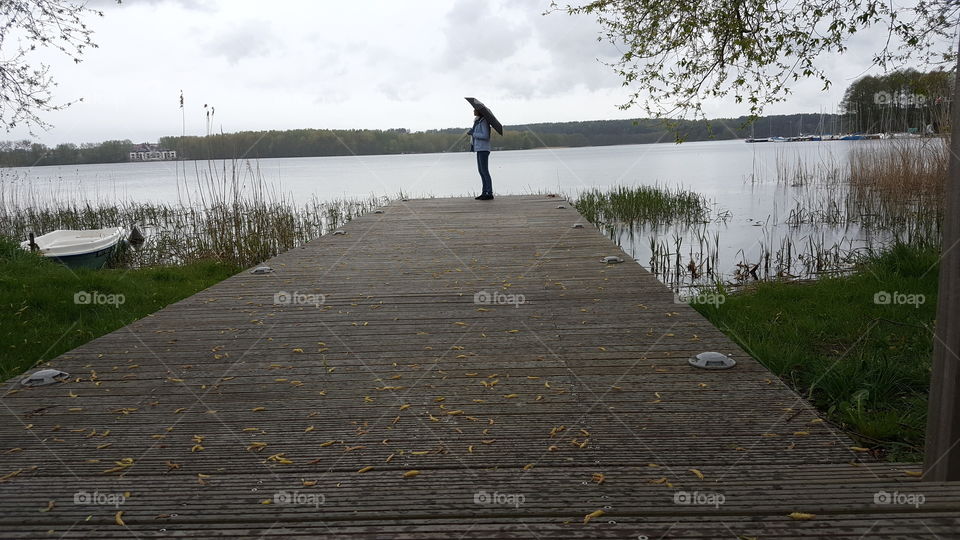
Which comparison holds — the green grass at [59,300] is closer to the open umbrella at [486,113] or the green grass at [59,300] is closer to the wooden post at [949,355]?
the open umbrella at [486,113]

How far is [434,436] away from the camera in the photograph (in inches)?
99.3

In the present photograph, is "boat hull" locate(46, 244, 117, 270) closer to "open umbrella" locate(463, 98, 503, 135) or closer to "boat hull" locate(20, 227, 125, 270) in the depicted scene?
"boat hull" locate(20, 227, 125, 270)

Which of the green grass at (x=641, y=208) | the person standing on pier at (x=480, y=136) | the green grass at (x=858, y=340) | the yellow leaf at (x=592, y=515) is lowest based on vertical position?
the green grass at (x=858, y=340)

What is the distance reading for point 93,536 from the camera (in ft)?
6.18

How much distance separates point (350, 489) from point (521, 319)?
2.23 metres

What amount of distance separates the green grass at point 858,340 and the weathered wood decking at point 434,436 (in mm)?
517

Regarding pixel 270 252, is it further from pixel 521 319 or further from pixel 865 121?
pixel 865 121

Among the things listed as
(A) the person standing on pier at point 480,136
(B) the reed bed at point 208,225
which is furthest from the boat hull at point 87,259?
(A) the person standing on pier at point 480,136

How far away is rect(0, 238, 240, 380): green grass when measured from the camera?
5148 millimetres

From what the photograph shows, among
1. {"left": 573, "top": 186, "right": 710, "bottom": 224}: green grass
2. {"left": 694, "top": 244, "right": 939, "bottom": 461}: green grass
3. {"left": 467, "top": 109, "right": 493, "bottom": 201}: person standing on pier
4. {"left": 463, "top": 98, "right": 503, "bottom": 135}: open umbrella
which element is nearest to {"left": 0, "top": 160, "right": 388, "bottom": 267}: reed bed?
{"left": 467, "top": 109, "right": 493, "bottom": 201}: person standing on pier

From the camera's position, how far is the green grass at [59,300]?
5148 mm

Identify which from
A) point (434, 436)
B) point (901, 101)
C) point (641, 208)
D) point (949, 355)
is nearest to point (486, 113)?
point (641, 208)

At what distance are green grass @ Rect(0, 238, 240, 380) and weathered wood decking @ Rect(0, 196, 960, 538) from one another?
1.33 meters

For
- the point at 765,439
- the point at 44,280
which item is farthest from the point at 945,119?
the point at 44,280
